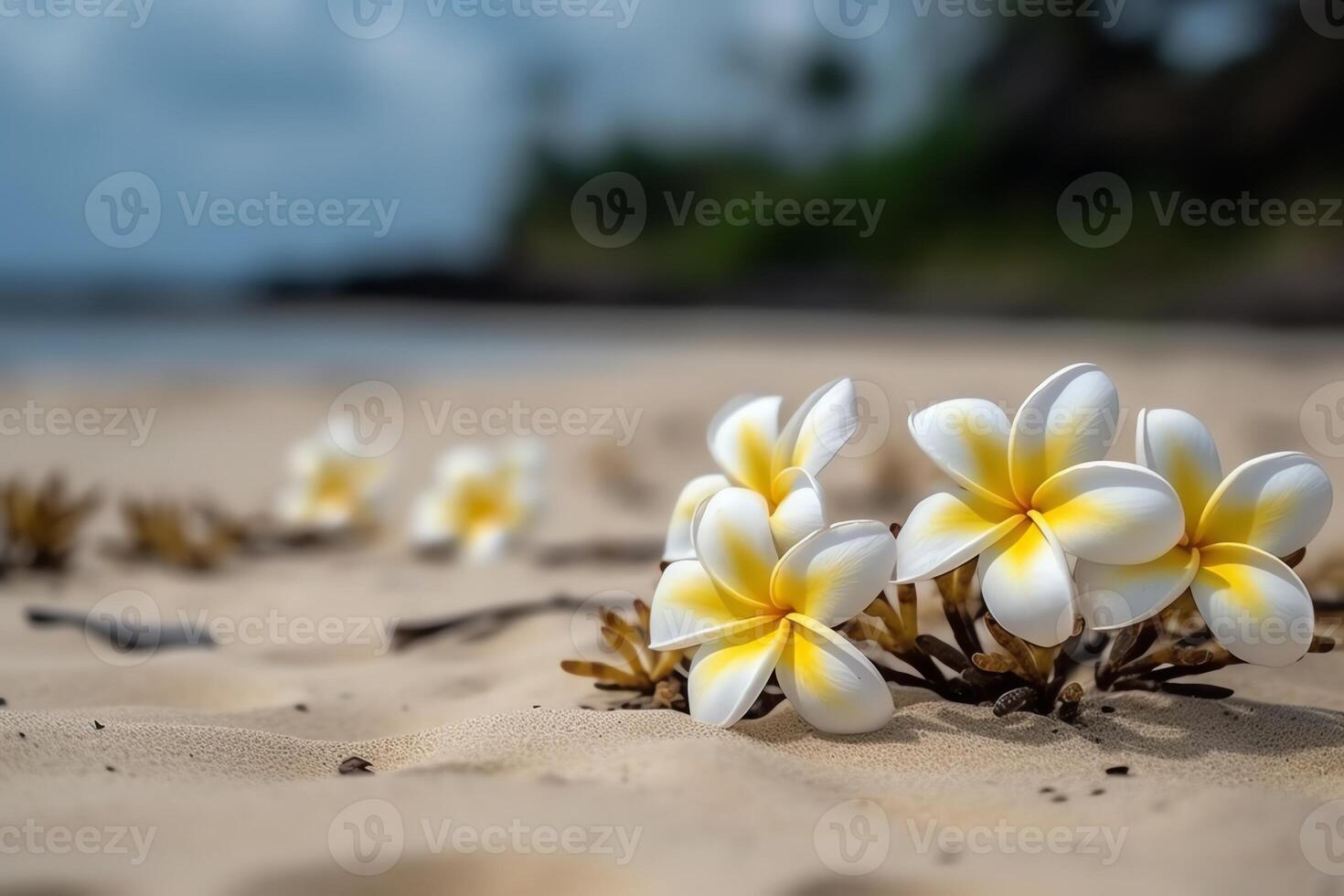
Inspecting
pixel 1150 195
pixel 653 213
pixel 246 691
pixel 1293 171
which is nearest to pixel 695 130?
pixel 653 213

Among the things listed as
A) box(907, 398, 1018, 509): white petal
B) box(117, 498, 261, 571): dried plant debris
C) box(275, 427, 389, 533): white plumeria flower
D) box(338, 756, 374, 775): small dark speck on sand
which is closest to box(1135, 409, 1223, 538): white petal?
box(907, 398, 1018, 509): white petal

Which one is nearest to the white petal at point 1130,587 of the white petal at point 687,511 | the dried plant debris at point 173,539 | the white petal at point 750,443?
the white petal at point 750,443

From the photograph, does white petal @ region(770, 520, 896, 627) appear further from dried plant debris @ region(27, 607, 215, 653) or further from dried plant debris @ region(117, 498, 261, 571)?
dried plant debris @ region(117, 498, 261, 571)

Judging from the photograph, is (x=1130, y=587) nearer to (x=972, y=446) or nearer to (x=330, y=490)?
(x=972, y=446)

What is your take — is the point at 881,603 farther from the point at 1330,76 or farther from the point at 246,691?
the point at 1330,76

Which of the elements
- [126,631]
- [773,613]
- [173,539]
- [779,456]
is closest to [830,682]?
[773,613]

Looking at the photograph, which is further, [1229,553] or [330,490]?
[330,490]

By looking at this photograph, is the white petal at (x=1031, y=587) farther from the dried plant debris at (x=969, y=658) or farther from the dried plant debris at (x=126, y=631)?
the dried plant debris at (x=126, y=631)
